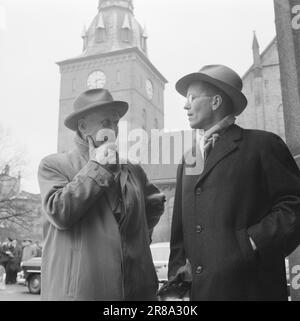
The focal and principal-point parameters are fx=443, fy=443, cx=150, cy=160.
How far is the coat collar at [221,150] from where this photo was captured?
2105 mm

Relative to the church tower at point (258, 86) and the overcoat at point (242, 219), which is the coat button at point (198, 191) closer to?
the overcoat at point (242, 219)

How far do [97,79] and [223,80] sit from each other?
42.5 metres

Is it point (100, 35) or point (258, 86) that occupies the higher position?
point (100, 35)

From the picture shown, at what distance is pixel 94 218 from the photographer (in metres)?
2.18

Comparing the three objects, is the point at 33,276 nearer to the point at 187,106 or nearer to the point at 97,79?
the point at 187,106

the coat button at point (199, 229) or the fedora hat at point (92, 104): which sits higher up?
the fedora hat at point (92, 104)

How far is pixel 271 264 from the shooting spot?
6.51ft

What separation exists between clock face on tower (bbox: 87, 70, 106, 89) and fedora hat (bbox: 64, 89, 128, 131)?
41.2 meters

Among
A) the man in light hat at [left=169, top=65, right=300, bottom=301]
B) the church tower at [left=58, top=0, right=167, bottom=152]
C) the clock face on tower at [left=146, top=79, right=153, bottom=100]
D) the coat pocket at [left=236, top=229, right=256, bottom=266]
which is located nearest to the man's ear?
the man in light hat at [left=169, top=65, right=300, bottom=301]

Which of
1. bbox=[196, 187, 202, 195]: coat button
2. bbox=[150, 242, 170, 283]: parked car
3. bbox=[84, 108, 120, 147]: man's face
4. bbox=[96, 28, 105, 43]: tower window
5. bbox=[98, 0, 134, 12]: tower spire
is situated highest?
bbox=[98, 0, 134, 12]: tower spire

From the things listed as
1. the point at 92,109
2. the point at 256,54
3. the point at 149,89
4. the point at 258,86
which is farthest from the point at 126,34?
the point at 92,109

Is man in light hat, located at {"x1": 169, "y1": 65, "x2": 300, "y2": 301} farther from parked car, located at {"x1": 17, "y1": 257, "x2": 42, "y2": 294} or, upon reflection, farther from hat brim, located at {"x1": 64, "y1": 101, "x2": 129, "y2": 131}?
parked car, located at {"x1": 17, "y1": 257, "x2": 42, "y2": 294}

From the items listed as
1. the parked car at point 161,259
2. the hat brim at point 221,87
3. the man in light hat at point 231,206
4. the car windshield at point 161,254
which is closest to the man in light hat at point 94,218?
the man in light hat at point 231,206

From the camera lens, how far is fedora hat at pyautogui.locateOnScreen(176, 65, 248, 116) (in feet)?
7.16
